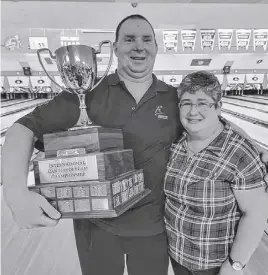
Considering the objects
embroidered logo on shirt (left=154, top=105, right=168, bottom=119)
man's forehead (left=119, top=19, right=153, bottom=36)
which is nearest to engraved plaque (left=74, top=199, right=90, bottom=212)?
embroidered logo on shirt (left=154, top=105, right=168, bottom=119)

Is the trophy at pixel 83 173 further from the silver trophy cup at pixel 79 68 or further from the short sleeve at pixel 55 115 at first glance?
the short sleeve at pixel 55 115

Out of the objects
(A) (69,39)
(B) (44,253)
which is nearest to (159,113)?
(B) (44,253)

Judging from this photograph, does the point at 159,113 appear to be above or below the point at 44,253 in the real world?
above

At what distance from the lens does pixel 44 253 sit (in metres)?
1.72

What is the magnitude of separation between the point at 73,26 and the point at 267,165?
2301mm

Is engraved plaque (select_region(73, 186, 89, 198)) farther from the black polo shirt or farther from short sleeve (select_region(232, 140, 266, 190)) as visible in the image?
short sleeve (select_region(232, 140, 266, 190))

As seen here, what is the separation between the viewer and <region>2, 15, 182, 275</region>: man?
36.3 inches

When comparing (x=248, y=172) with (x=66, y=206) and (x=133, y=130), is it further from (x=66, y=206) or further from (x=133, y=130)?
(x=66, y=206)

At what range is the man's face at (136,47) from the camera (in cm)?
92

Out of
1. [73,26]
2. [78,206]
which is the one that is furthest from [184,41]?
[78,206]

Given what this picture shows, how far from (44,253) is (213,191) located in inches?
49.0

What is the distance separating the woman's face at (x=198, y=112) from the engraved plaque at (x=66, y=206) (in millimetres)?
390

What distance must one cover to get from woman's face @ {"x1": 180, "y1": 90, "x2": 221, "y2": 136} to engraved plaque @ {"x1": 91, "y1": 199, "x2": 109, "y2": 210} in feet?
1.12

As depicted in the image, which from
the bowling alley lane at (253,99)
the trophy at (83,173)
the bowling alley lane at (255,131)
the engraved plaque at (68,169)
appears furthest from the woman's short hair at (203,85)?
the bowling alley lane at (253,99)
